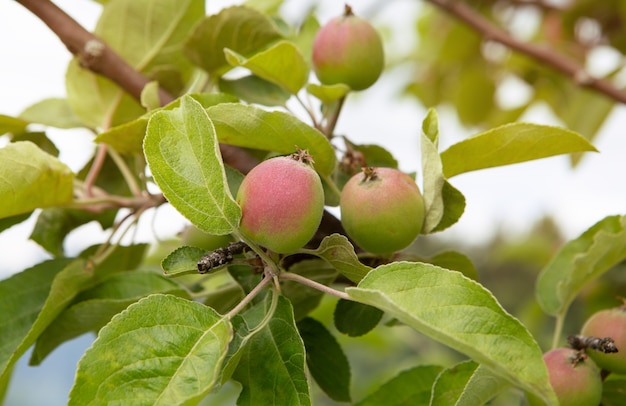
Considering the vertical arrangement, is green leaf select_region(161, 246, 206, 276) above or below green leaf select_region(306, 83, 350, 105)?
below

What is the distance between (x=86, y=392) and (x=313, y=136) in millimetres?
337

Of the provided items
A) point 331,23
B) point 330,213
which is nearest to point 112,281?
point 330,213

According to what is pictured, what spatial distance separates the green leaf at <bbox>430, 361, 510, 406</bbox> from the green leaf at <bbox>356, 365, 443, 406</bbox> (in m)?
0.15

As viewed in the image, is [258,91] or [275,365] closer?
[275,365]

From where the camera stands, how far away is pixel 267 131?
2.39 ft

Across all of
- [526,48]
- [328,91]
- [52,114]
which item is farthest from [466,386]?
[526,48]

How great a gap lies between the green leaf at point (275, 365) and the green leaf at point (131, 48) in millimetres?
488

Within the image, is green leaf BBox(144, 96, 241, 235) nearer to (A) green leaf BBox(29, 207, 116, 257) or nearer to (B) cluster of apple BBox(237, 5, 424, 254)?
(B) cluster of apple BBox(237, 5, 424, 254)

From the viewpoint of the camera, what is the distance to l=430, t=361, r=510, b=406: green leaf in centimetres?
64

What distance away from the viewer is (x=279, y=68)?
0.87 meters

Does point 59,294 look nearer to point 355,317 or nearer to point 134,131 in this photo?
point 134,131

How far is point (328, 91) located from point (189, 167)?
0.28m

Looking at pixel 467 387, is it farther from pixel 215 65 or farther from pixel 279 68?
pixel 215 65

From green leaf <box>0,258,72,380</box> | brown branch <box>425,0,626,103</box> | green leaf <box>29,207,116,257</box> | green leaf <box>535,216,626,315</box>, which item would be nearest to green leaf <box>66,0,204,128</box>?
green leaf <box>29,207,116,257</box>
